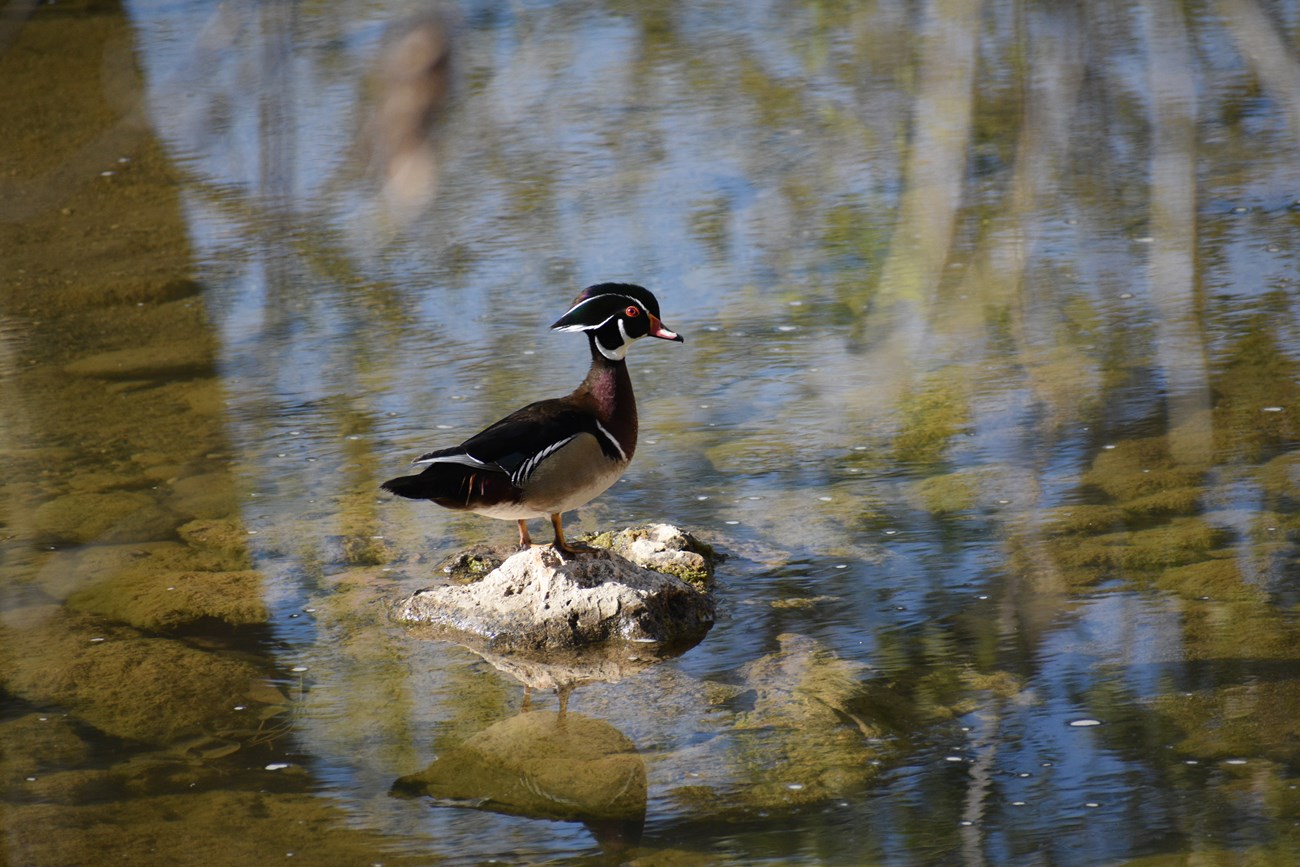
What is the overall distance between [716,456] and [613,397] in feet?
4.33

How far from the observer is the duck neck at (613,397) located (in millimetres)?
5383

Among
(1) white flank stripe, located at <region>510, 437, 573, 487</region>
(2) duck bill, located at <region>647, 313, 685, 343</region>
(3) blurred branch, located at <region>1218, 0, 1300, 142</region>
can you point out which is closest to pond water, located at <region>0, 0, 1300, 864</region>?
(3) blurred branch, located at <region>1218, 0, 1300, 142</region>

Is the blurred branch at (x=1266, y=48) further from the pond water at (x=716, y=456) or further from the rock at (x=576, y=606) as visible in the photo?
the rock at (x=576, y=606)

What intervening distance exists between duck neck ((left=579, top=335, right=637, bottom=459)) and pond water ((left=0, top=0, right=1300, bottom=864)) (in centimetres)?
67

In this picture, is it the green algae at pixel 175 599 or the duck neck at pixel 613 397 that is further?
the green algae at pixel 175 599

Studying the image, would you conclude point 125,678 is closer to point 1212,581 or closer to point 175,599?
point 175,599

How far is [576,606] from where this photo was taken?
5.27 metres

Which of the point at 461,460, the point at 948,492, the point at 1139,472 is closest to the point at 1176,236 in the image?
the point at 1139,472

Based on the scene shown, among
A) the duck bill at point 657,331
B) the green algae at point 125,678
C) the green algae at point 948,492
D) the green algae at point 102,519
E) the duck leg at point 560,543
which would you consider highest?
the duck bill at point 657,331

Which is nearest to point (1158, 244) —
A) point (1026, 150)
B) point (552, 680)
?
point (552, 680)

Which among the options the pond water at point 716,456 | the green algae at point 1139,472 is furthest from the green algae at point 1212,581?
the green algae at point 1139,472

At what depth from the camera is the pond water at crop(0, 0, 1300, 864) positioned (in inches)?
160

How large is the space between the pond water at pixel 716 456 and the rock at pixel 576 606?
16 centimetres

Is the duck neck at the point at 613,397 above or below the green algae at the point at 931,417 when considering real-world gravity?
above
